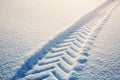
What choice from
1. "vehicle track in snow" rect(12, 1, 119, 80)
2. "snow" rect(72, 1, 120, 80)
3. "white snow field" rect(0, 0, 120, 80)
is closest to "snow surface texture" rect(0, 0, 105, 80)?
"white snow field" rect(0, 0, 120, 80)

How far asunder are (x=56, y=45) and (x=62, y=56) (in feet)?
1.29

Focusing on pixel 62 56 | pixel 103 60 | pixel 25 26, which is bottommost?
pixel 103 60

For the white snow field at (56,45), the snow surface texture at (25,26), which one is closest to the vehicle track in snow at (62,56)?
the white snow field at (56,45)

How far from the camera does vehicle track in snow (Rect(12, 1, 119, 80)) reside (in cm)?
228

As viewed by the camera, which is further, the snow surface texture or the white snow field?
the snow surface texture

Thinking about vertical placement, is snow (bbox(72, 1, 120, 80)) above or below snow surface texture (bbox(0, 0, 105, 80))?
below

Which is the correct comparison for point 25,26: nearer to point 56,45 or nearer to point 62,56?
point 56,45

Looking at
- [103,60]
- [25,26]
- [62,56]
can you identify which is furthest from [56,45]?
[25,26]

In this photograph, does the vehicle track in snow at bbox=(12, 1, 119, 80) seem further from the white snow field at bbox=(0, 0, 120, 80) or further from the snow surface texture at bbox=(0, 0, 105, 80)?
the snow surface texture at bbox=(0, 0, 105, 80)

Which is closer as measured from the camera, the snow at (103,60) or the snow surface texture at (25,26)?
the snow at (103,60)

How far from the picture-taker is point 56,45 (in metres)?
3.06

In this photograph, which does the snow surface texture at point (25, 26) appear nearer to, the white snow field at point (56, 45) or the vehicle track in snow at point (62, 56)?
the white snow field at point (56, 45)

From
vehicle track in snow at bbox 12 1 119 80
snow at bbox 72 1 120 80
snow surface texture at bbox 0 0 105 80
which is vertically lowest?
snow at bbox 72 1 120 80

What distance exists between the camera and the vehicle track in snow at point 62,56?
2279 millimetres
